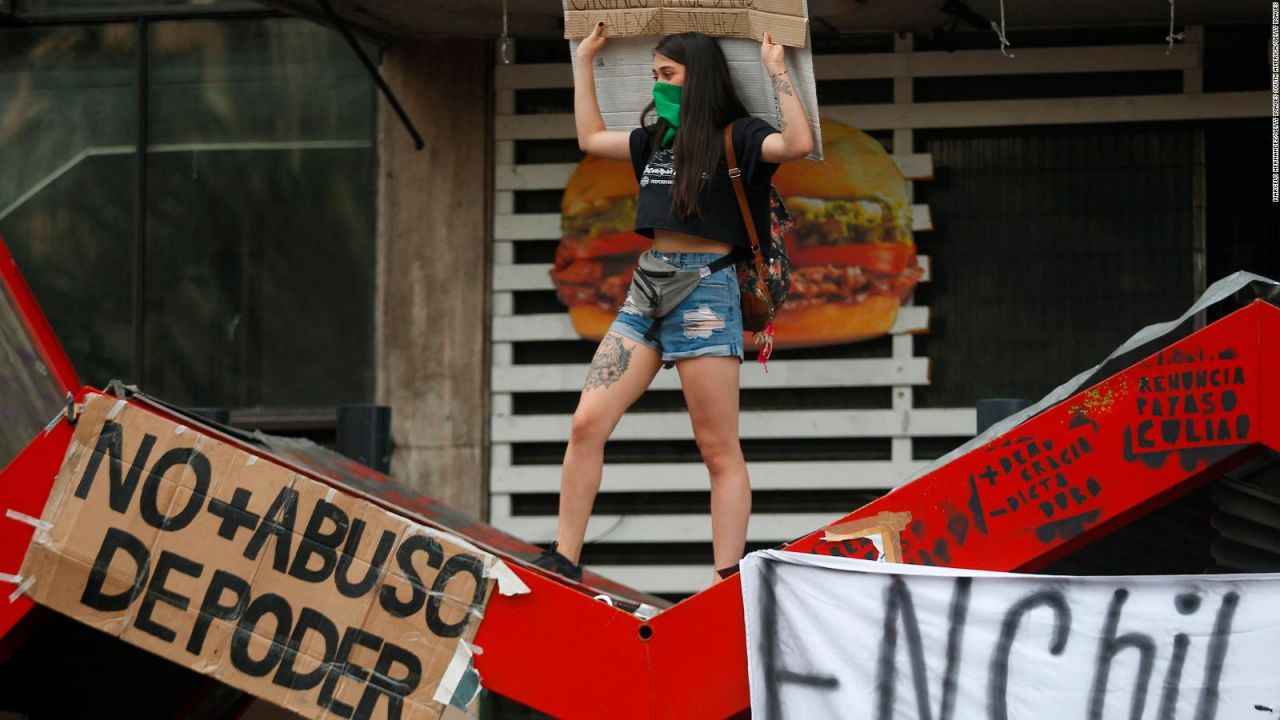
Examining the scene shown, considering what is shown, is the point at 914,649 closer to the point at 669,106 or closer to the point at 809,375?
the point at 669,106

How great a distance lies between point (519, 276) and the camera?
937 cm

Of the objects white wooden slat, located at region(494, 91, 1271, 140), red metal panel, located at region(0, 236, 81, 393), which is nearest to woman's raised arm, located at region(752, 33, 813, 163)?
red metal panel, located at region(0, 236, 81, 393)

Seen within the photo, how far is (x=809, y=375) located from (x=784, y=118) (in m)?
4.64

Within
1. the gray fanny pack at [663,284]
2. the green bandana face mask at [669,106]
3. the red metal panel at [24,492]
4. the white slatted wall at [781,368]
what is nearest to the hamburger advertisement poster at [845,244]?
the white slatted wall at [781,368]

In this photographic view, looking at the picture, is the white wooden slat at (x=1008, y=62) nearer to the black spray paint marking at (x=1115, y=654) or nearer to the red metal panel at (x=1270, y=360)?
the red metal panel at (x=1270, y=360)

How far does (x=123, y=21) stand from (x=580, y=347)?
11.7 feet

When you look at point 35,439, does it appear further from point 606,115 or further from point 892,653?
point 892,653

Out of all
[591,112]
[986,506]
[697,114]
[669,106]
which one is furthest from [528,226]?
[986,506]

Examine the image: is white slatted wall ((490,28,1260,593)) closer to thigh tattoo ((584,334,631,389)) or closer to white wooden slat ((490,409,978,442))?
white wooden slat ((490,409,978,442))

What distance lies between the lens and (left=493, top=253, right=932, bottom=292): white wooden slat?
935 centimetres

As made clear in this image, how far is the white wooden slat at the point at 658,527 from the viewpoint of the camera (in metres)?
9.02

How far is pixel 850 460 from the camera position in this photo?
30.1ft

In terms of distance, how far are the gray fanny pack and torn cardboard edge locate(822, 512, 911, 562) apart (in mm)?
824

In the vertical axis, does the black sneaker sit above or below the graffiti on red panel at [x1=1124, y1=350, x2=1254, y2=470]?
below
